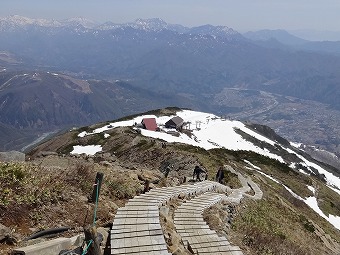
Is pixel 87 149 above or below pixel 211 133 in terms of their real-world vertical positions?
above

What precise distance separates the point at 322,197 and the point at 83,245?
166 ft

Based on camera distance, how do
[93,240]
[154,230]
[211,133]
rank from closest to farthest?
[93,240] → [154,230] → [211,133]

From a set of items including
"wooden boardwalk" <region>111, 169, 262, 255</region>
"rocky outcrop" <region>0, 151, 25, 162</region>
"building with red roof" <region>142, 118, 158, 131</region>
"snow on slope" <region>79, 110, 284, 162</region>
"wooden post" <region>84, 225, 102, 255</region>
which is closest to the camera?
"wooden post" <region>84, 225, 102, 255</region>

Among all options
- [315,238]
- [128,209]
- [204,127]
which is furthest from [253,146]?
[128,209]

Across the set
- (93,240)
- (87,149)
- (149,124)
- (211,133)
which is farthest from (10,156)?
(211,133)

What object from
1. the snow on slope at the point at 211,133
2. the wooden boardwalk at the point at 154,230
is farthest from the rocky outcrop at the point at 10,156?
the snow on slope at the point at 211,133

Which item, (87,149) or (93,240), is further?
(87,149)

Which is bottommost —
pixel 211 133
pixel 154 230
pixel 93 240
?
pixel 211 133

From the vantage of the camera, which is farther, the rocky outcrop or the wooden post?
the rocky outcrop

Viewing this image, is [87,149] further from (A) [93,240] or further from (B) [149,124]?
(A) [93,240]

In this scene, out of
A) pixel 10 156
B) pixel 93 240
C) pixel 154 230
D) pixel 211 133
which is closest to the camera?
pixel 93 240

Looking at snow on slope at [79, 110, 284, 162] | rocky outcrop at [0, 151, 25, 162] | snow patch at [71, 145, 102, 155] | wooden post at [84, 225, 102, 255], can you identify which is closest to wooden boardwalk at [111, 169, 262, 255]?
wooden post at [84, 225, 102, 255]

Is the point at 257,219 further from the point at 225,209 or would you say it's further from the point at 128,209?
the point at 128,209

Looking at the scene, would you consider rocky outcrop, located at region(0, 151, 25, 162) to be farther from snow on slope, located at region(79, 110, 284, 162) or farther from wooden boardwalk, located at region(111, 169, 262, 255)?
snow on slope, located at region(79, 110, 284, 162)
